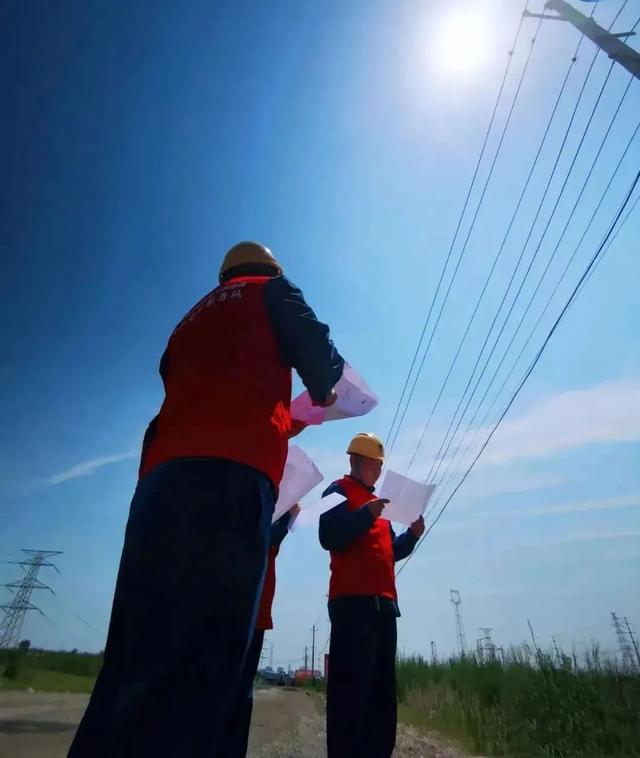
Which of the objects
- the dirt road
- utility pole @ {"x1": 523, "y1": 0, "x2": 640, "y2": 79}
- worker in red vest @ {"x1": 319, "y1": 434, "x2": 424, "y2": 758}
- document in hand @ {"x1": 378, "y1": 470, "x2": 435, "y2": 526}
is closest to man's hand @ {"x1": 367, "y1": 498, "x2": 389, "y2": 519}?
worker in red vest @ {"x1": 319, "y1": 434, "x2": 424, "y2": 758}

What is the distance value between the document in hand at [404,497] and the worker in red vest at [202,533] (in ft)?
6.81

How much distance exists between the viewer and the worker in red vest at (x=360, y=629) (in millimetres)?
2453

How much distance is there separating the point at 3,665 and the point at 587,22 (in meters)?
24.6

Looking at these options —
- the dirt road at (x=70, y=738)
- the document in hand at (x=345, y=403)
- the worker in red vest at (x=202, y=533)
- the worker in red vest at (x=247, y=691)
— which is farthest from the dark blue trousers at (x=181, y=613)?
the dirt road at (x=70, y=738)

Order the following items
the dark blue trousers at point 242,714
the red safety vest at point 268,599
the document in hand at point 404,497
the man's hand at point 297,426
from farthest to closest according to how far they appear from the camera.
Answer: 1. the document in hand at point 404,497
2. the red safety vest at point 268,599
3. the man's hand at point 297,426
4. the dark blue trousers at point 242,714

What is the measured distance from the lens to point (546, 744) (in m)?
4.41

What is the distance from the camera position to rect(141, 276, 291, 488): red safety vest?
43.0 inches

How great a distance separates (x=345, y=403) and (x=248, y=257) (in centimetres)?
76

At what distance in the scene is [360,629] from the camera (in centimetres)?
264

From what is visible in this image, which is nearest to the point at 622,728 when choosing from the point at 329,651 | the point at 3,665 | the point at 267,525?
the point at 329,651

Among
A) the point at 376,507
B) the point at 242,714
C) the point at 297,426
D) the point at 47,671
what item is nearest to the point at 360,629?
the point at 376,507

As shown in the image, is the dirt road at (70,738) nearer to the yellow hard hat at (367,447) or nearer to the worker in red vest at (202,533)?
the yellow hard hat at (367,447)

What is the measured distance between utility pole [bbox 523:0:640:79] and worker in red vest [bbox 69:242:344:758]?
5.00m

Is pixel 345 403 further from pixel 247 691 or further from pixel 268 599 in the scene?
pixel 247 691
